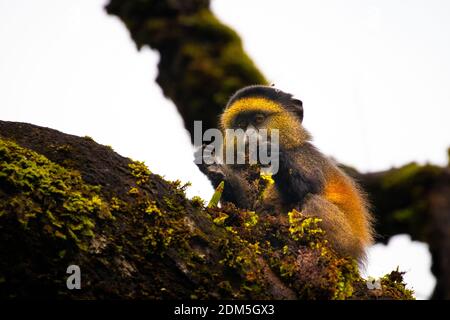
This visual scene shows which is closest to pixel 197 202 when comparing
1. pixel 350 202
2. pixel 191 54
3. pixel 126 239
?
pixel 126 239

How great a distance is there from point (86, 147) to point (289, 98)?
13.8 feet

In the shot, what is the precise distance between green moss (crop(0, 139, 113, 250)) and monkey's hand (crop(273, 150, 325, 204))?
3.51m

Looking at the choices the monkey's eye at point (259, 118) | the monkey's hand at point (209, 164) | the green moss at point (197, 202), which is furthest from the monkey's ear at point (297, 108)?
the green moss at point (197, 202)

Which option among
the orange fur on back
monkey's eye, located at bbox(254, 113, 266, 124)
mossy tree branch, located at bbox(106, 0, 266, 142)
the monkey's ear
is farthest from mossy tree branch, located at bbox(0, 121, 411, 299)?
mossy tree branch, located at bbox(106, 0, 266, 142)

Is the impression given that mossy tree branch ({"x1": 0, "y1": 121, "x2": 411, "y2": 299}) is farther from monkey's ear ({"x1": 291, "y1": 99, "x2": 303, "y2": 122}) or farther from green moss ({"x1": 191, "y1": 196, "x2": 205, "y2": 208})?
monkey's ear ({"x1": 291, "y1": 99, "x2": 303, "y2": 122})

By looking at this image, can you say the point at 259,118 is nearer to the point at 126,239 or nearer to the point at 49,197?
the point at 126,239

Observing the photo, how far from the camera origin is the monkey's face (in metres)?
7.69

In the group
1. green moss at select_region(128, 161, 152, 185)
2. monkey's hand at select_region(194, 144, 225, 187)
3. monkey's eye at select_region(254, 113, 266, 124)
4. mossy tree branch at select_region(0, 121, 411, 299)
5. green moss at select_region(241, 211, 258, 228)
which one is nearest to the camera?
mossy tree branch at select_region(0, 121, 411, 299)

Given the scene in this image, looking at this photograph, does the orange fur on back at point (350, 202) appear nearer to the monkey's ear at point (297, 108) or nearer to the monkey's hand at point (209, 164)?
the monkey's ear at point (297, 108)

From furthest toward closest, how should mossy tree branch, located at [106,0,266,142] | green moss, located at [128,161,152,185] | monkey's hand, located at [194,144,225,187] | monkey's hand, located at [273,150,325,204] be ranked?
mossy tree branch, located at [106,0,266,142]
monkey's hand, located at [273,150,325,204]
monkey's hand, located at [194,144,225,187]
green moss, located at [128,161,152,185]

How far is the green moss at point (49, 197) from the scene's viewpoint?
3.49 metres
